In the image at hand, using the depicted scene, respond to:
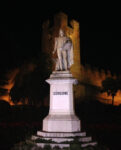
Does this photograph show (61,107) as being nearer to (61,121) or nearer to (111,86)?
(61,121)

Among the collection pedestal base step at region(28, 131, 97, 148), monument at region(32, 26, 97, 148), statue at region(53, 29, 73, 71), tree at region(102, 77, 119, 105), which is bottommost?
pedestal base step at region(28, 131, 97, 148)

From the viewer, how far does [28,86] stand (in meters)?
37.3

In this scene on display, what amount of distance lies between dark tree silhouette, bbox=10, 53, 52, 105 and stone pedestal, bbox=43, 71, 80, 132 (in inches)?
944

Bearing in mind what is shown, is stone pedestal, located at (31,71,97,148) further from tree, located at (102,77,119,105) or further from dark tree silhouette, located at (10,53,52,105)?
tree, located at (102,77,119,105)

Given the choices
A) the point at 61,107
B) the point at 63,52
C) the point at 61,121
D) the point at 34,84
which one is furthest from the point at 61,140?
the point at 34,84

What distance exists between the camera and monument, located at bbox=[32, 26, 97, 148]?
11875 millimetres

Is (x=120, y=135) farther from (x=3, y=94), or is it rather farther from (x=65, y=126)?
(x=3, y=94)

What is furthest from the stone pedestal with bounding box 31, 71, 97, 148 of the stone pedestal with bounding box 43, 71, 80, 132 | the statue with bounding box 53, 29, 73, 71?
the statue with bounding box 53, 29, 73, 71

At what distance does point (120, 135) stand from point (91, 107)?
80.8 feet

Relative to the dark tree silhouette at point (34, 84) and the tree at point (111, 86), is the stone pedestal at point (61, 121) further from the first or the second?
the tree at point (111, 86)

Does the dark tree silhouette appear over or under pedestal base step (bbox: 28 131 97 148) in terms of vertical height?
over

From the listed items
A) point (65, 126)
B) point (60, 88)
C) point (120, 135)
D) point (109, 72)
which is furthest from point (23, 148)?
point (109, 72)

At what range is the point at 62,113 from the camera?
12.7 metres

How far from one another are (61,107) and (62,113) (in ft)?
0.92
